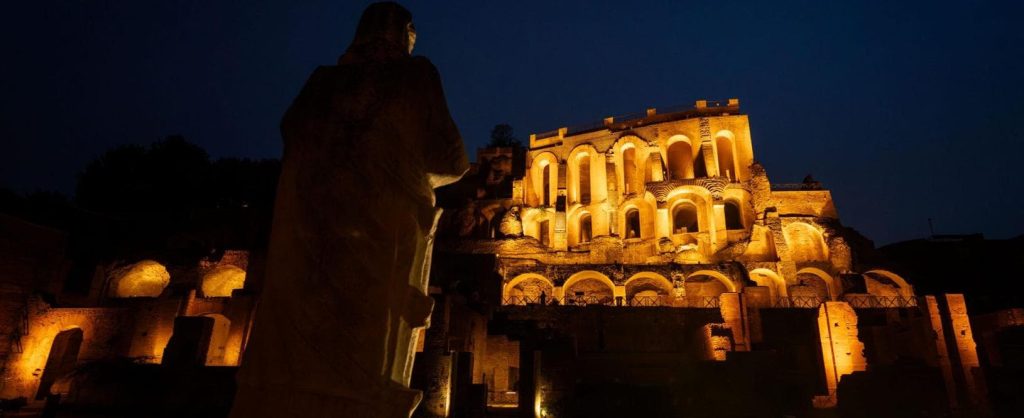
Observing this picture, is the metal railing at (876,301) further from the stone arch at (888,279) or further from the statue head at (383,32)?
the statue head at (383,32)

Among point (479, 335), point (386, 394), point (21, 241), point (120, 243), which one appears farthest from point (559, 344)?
point (120, 243)

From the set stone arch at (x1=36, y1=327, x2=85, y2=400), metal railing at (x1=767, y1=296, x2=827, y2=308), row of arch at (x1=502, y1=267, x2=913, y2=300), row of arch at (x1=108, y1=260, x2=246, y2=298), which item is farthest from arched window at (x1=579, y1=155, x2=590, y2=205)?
stone arch at (x1=36, y1=327, x2=85, y2=400)

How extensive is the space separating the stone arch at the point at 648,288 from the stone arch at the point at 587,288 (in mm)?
1392

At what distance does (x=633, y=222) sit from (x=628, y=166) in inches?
192

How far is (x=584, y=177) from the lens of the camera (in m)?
50.0

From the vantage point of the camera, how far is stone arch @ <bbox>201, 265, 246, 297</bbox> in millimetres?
30859

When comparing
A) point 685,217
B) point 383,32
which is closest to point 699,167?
point 685,217

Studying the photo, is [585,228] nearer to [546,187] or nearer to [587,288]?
[546,187]

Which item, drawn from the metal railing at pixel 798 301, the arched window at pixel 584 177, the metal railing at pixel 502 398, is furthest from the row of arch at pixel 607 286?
the arched window at pixel 584 177

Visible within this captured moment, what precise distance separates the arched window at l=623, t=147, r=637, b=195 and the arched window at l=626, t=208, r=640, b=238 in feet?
6.46

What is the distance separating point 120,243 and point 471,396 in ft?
97.1

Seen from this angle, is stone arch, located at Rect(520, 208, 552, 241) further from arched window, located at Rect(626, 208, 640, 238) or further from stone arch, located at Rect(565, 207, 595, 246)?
arched window, located at Rect(626, 208, 640, 238)

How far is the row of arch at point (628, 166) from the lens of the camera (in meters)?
45.1

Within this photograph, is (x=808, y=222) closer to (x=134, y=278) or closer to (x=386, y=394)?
(x=386, y=394)
